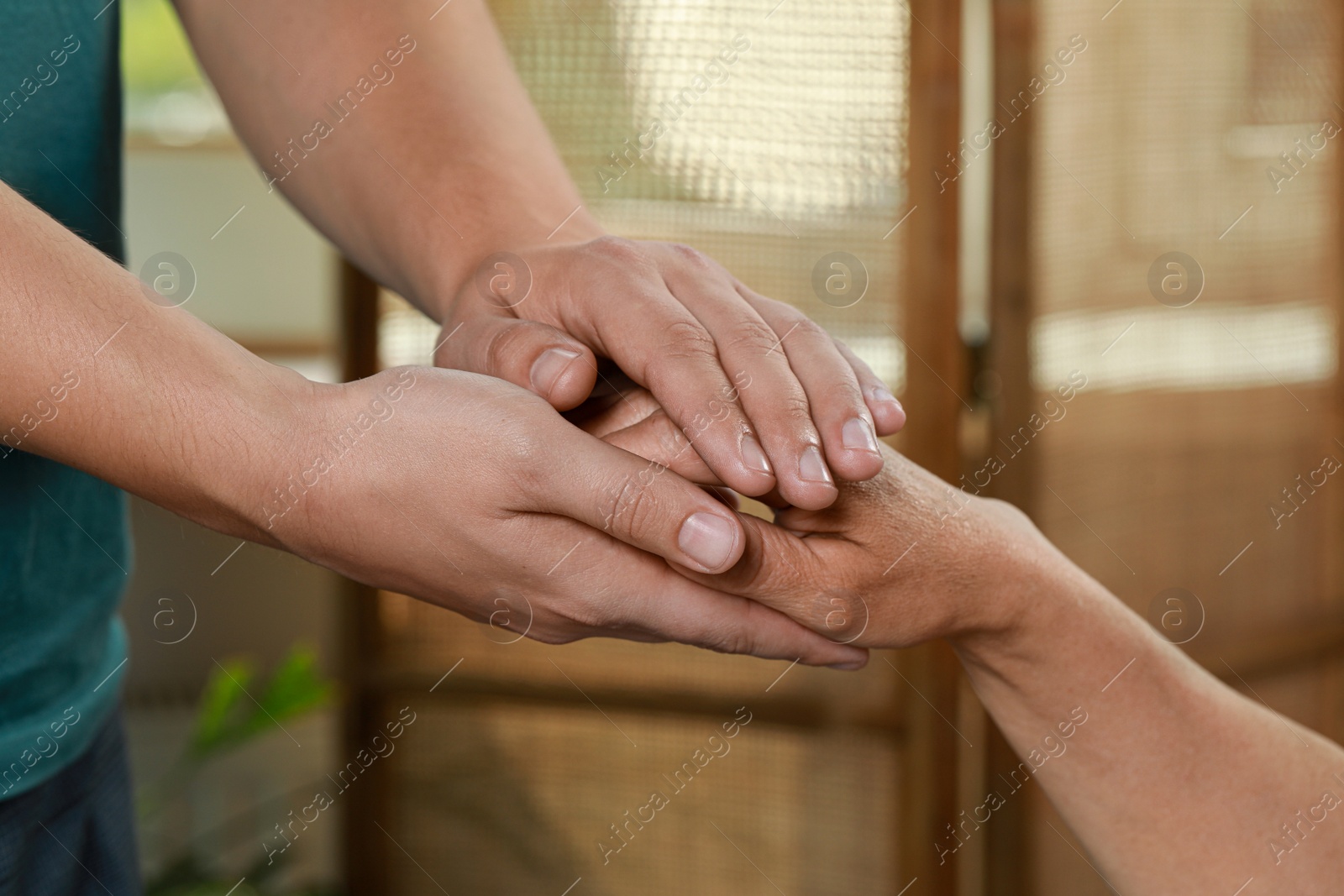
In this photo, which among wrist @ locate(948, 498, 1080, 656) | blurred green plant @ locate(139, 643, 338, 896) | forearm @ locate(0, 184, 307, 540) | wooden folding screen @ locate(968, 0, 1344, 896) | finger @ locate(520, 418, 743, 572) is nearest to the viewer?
forearm @ locate(0, 184, 307, 540)

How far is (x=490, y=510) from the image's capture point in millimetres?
557

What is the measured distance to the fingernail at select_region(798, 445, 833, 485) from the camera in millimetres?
575

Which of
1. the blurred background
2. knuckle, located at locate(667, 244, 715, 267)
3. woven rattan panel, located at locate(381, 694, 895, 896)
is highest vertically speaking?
A: knuckle, located at locate(667, 244, 715, 267)


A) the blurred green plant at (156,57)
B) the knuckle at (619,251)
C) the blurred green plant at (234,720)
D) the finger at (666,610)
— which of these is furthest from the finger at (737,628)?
the blurred green plant at (156,57)

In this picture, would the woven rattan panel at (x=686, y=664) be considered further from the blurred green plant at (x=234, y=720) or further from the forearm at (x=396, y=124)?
the forearm at (x=396, y=124)

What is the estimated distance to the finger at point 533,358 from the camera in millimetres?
631

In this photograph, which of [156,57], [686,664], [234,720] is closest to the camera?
[686,664]

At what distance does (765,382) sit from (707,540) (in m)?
0.11

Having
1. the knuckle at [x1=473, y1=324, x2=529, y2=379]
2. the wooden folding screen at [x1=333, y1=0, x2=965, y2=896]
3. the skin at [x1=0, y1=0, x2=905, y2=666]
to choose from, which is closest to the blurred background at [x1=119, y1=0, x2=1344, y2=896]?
the wooden folding screen at [x1=333, y1=0, x2=965, y2=896]

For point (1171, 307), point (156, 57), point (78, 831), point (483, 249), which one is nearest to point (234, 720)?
point (78, 831)

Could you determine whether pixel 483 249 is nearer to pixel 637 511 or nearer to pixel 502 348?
pixel 502 348

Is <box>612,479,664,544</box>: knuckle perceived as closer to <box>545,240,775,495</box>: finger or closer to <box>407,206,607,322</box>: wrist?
<box>545,240,775,495</box>: finger

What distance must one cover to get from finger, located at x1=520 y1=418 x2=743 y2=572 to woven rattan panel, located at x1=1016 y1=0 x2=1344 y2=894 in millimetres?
1045

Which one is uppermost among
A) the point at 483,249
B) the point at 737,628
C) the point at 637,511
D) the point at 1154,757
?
the point at 483,249
